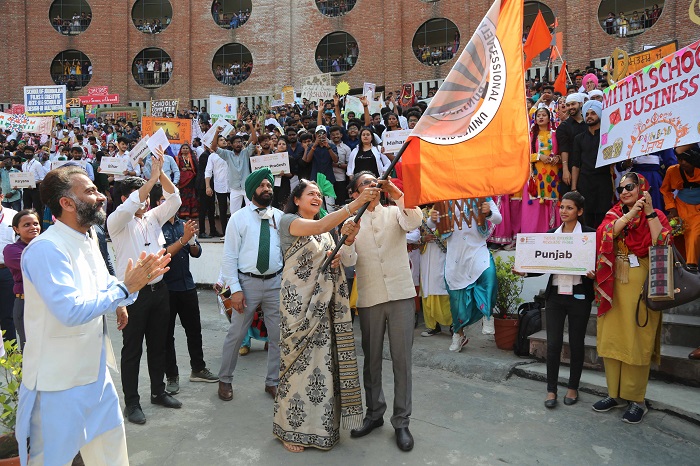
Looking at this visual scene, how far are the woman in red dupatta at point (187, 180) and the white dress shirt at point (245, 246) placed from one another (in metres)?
6.95

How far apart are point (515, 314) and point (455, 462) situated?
10.8 feet

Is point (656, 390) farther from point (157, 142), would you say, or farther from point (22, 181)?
point (22, 181)

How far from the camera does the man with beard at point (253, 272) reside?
17.6 feet

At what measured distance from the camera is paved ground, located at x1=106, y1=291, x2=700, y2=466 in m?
4.10

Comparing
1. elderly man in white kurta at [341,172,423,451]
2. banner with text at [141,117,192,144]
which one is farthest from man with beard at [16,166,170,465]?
banner with text at [141,117,192,144]

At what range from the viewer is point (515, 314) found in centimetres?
701

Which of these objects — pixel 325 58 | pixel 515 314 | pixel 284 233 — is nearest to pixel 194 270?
pixel 515 314

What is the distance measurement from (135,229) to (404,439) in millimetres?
2832

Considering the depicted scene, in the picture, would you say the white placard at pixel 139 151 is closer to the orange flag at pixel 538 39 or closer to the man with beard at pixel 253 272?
the man with beard at pixel 253 272

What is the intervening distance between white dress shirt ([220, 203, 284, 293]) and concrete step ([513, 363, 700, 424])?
8.93ft

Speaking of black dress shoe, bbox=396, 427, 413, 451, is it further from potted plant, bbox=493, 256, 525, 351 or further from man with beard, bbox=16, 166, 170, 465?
potted plant, bbox=493, 256, 525, 351

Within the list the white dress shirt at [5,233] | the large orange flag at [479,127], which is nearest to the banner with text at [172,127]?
the white dress shirt at [5,233]

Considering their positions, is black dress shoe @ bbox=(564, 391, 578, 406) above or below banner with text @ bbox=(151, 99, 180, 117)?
below

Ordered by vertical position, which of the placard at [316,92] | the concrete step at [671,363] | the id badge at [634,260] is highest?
the placard at [316,92]
